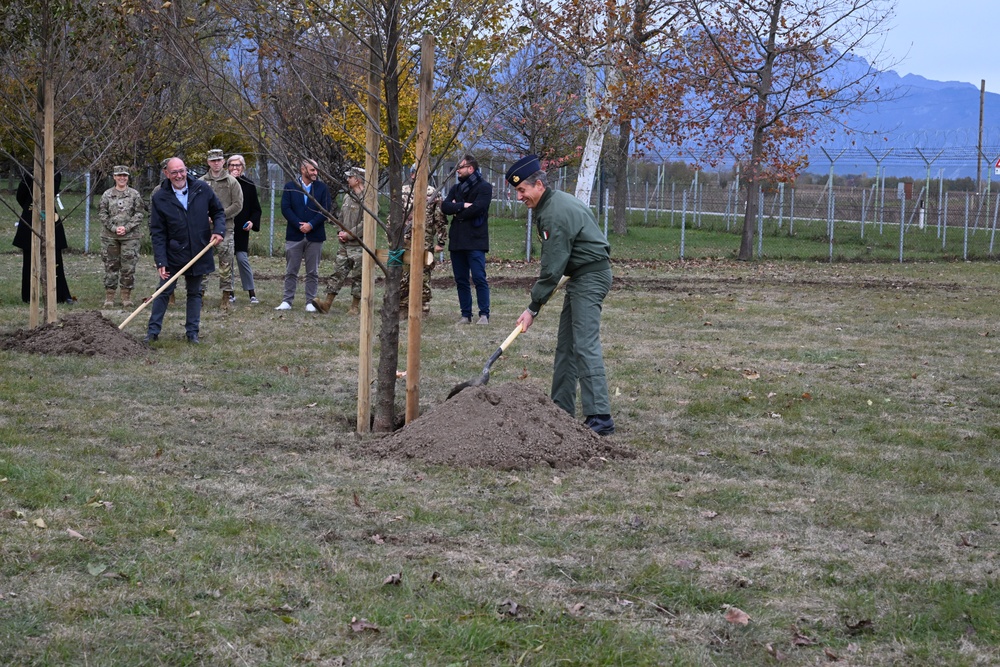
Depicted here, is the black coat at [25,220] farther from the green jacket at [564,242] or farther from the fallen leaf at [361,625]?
the fallen leaf at [361,625]

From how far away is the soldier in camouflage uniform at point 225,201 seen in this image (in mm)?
13930

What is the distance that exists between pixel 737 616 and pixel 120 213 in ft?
38.3

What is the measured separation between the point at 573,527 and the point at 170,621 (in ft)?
6.93

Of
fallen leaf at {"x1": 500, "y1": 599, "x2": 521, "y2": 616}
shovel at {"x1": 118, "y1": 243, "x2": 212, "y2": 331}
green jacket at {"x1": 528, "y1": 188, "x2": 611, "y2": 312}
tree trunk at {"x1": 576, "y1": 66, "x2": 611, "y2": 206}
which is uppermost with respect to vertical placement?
tree trunk at {"x1": 576, "y1": 66, "x2": 611, "y2": 206}

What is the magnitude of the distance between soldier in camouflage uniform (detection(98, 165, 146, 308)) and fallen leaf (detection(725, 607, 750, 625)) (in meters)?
11.2

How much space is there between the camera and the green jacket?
7.48 metres

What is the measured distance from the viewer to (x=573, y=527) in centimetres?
561

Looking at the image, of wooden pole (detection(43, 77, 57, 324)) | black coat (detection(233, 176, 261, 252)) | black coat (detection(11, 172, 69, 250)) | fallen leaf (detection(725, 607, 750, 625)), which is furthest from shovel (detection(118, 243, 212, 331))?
fallen leaf (detection(725, 607, 750, 625))

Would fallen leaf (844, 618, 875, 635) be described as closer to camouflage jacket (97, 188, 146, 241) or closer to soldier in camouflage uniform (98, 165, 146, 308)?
soldier in camouflage uniform (98, 165, 146, 308)

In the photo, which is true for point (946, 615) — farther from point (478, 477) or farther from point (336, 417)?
point (336, 417)

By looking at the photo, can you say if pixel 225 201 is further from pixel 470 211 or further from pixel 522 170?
pixel 522 170

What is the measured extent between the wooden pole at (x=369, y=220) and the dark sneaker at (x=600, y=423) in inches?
60.3

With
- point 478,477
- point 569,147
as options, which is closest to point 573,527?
point 478,477

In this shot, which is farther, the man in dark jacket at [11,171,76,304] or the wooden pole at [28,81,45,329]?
the man in dark jacket at [11,171,76,304]
